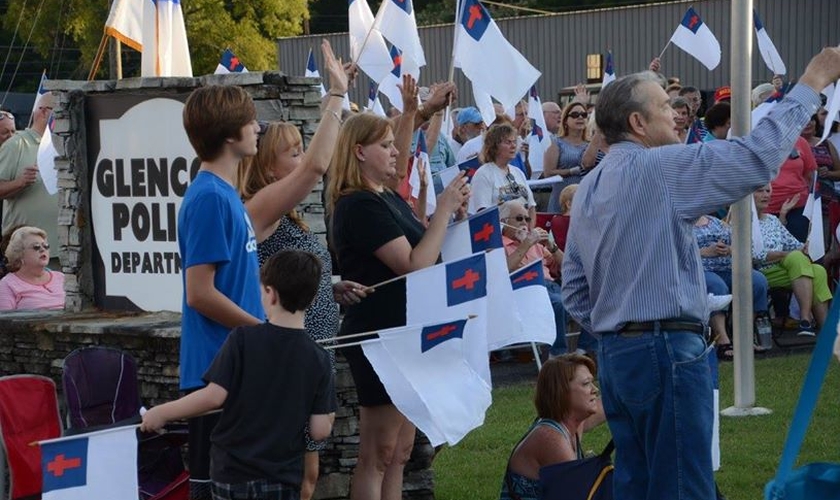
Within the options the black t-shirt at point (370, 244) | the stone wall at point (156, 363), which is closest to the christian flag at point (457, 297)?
the black t-shirt at point (370, 244)

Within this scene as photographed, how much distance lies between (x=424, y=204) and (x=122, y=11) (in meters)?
3.49

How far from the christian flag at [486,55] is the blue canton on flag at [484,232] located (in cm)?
324

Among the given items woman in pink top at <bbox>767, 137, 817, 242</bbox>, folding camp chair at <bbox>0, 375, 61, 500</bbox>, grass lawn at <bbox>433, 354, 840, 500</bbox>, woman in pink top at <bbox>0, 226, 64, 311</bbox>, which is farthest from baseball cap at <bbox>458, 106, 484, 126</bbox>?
folding camp chair at <bbox>0, 375, 61, 500</bbox>

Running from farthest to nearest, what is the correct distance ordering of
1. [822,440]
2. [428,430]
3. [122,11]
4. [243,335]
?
[122,11] < [822,440] < [428,430] < [243,335]

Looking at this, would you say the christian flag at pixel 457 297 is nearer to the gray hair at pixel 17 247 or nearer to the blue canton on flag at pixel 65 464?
the blue canton on flag at pixel 65 464

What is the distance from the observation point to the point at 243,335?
505 cm

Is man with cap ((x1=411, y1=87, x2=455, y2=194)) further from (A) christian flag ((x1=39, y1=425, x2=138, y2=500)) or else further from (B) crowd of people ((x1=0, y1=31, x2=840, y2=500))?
(A) christian flag ((x1=39, y1=425, x2=138, y2=500))

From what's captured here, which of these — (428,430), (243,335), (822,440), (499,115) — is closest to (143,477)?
(428,430)

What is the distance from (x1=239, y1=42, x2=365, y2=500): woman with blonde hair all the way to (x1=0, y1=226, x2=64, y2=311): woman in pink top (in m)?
3.74

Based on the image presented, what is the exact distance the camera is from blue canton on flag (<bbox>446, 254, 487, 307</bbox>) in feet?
21.2

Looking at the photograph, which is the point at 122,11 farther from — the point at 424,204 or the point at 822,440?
the point at 822,440

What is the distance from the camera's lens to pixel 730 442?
8508mm

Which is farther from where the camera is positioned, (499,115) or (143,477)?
(499,115)

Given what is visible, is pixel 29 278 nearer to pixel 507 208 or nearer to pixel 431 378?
pixel 507 208
